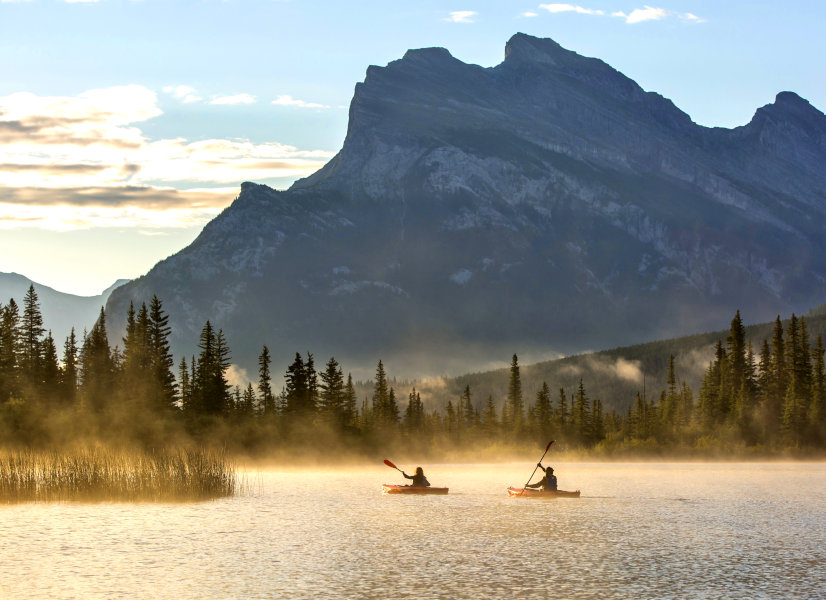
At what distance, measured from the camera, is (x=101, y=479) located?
69.4m

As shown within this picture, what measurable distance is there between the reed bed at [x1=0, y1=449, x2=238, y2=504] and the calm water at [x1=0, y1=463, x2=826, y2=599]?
83.5 inches

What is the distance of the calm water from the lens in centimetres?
3997

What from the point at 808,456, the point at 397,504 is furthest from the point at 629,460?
the point at 397,504

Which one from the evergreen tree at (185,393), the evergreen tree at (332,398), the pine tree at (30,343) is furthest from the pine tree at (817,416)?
the pine tree at (30,343)

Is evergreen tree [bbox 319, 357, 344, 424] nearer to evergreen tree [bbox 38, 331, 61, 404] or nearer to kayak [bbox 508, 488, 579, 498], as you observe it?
evergreen tree [bbox 38, 331, 61, 404]

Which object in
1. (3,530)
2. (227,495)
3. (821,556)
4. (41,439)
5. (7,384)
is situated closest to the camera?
(821,556)

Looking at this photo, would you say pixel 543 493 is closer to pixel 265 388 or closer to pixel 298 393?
pixel 298 393

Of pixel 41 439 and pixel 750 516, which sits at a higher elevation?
pixel 41 439

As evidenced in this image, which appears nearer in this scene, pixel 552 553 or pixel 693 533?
pixel 552 553

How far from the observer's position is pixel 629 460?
19138 cm

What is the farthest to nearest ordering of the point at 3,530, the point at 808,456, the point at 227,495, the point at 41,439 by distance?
1. the point at 808,456
2. the point at 41,439
3. the point at 227,495
4. the point at 3,530

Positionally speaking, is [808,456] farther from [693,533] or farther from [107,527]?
[107,527]

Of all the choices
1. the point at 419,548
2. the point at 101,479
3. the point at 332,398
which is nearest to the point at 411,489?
the point at 101,479

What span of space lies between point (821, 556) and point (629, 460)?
146 meters
